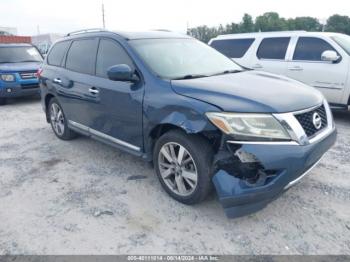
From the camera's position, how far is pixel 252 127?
2.63 meters

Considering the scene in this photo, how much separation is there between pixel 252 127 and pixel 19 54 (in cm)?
930

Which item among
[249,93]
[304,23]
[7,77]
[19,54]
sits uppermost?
[304,23]

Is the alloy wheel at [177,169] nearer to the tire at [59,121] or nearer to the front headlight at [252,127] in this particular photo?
the front headlight at [252,127]

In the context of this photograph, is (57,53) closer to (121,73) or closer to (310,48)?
(121,73)

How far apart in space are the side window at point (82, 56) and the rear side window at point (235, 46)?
3.80 metres

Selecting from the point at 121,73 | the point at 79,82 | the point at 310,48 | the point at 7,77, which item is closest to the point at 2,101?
the point at 7,77

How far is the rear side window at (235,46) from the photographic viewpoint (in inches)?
290

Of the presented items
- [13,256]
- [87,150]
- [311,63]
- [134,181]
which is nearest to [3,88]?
[87,150]

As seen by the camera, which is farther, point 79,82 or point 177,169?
point 79,82

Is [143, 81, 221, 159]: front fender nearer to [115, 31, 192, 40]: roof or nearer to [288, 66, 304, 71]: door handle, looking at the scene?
[115, 31, 192, 40]: roof

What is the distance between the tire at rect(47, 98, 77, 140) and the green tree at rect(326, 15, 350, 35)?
59.3 meters

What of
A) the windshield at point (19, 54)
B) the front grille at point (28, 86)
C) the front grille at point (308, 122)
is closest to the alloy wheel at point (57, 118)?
the front grille at point (28, 86)

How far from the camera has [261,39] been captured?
715cm

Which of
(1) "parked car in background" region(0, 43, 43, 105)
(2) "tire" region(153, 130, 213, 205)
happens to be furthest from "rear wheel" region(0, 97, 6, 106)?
(2) "tire" region(153, 130, 213, 205)
